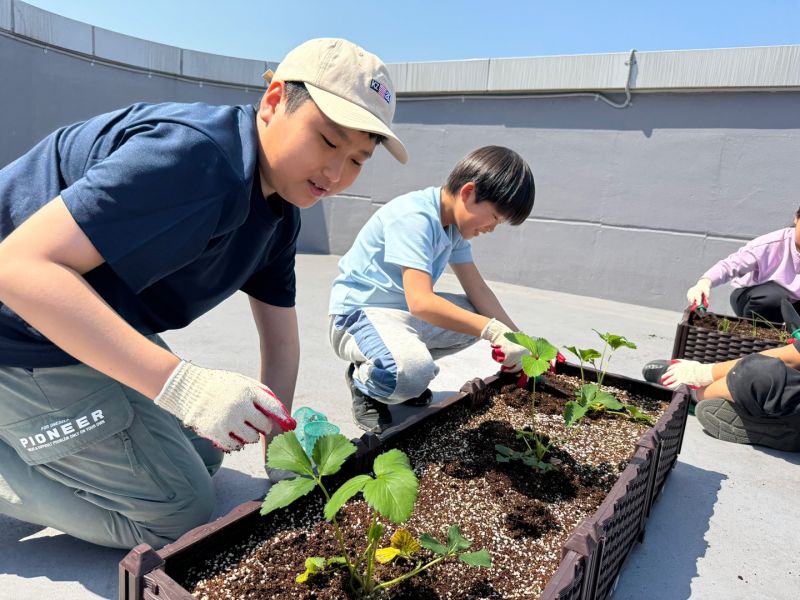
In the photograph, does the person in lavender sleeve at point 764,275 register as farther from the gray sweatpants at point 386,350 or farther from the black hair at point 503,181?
the gray sweatpants at point 386,350

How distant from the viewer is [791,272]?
2652 mm

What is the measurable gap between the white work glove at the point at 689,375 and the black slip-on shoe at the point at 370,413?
105 cm

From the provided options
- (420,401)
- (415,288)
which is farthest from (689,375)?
(415,288)

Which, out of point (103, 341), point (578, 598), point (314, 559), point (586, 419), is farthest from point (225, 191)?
point (586, 419)

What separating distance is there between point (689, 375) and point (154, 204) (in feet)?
6.27

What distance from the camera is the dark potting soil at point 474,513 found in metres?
0.92

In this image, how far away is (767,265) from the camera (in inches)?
107

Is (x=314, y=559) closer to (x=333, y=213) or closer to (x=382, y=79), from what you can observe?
(x=382, y=79)

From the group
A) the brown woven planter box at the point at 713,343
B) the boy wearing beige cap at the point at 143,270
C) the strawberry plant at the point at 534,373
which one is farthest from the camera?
the brown woven planter box at the point at 713,343

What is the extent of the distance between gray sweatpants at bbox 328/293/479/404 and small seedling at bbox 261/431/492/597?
822 mm

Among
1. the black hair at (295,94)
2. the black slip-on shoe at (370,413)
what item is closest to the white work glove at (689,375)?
the black slip-on shoe at (370,413)

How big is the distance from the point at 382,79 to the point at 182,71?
16.6ft

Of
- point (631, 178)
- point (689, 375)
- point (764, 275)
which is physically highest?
point (631, 178)

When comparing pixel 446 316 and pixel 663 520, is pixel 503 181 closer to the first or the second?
pixel 446 316
